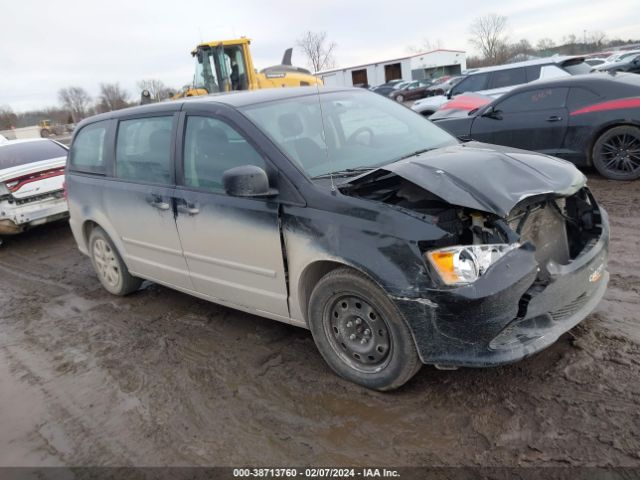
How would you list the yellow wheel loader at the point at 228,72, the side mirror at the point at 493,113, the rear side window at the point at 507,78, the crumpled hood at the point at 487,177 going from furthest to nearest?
the yellow wheel loader at the point at 228,72
the rear side window at the point at 507,78
the side mirror at the point at 493,113
the crumpled hood at the point at 487,177

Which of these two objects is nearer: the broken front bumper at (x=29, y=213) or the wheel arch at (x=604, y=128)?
the wheel arch at (x=604, y=128)

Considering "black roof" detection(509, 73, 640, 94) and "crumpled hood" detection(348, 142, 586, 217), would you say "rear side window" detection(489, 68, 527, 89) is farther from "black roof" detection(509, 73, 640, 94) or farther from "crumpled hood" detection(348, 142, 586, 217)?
"crumpled hood" detection(348, 142, 586, 217)

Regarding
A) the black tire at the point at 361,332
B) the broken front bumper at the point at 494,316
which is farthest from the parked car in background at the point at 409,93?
the broken front bumper at the point at 494,316

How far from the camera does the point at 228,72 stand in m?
12.4

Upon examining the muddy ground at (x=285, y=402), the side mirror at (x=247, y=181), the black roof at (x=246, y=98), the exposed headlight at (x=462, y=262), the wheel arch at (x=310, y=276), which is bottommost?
the muddy ground at (x=285, y=402)

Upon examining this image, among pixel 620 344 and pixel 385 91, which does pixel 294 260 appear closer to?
pixel 620 344

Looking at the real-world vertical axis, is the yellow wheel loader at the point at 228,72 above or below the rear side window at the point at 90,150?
above

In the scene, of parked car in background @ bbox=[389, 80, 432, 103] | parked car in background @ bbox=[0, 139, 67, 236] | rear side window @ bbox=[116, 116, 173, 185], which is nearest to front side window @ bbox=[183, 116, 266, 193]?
rear side window @ bbox=[116, 116, 173, 185]

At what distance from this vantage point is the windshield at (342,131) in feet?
11.3

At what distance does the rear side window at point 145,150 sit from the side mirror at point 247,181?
1048 millimetres

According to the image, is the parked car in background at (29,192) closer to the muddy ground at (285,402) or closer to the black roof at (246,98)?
the muddy ground at (285,402)

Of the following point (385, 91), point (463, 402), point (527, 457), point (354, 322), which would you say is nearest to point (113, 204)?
point (354, 322)

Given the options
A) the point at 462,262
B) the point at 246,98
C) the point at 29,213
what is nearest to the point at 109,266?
the point at 246,98

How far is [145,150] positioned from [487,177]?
281 cm
